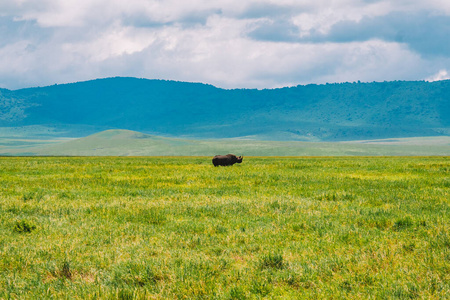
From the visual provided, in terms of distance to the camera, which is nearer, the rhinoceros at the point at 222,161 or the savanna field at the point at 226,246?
the savanna field at the point at 226,246

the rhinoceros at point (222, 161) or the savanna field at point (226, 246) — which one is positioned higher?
the rhinoceros at point (222, 161)

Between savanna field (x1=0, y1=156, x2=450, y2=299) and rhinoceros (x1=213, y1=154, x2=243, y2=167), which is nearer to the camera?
savanna field (x1=0, y1=156, x2=450, y2=299)

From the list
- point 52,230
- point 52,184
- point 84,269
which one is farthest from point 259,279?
point 52,184

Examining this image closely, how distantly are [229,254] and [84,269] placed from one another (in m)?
2.81

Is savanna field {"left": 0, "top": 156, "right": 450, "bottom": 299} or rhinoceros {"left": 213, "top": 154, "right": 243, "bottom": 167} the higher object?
rhinoceros {"left": 213, "top": 154, "right": 243, "bottom": 167}

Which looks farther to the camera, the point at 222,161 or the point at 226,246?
the point at 222,161

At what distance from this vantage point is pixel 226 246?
31.9 ft

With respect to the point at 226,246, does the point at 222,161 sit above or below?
above

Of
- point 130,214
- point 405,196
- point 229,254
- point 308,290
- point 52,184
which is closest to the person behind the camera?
point 308,290

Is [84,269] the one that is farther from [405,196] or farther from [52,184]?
[52,184]

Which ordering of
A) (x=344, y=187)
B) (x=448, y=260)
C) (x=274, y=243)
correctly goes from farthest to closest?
(x=344, y=187), (x=274, y=243), (x=448, y=260)

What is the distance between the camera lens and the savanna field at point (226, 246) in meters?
7.29

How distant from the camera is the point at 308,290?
720cm

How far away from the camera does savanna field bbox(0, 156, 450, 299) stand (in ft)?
23.9
